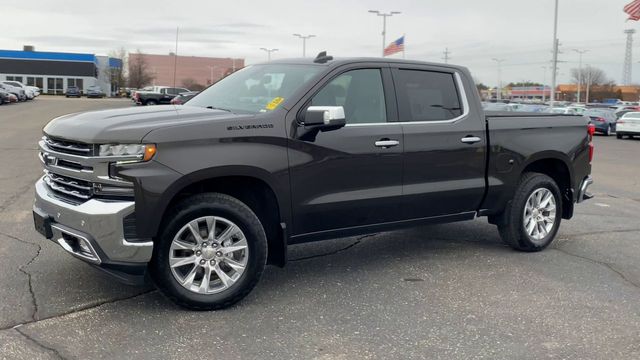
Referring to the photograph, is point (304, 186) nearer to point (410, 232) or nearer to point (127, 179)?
point (127, 179)

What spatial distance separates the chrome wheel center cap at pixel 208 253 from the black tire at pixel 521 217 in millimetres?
3209

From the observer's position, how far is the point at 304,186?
469cm

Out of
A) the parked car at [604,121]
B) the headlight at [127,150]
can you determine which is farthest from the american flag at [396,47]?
the headlight at [127,150]

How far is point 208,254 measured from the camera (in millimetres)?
4348

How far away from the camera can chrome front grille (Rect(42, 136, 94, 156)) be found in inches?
160

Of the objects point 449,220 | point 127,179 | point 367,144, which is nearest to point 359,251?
point 449,220

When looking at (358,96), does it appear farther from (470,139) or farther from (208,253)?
(208,253)

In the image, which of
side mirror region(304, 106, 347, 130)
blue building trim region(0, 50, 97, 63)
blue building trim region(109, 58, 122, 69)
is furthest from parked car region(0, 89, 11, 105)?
blue building trim region(109, 58, 122, 69)

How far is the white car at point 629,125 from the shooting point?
29.1 metres

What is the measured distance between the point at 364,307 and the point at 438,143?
1.70 metres

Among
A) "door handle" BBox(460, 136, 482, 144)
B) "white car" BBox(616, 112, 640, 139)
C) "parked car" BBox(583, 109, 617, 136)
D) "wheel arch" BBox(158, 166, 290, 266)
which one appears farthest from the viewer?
"parked car" BBox(583, 109, 617, 136)

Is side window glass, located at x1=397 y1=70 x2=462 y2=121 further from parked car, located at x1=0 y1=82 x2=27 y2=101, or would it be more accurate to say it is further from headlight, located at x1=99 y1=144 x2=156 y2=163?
parked car, located at x1=0 y1=82 x2=27 y2=101

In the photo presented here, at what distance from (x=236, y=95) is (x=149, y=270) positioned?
5.80ft

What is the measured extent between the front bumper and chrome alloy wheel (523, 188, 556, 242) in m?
3.93
